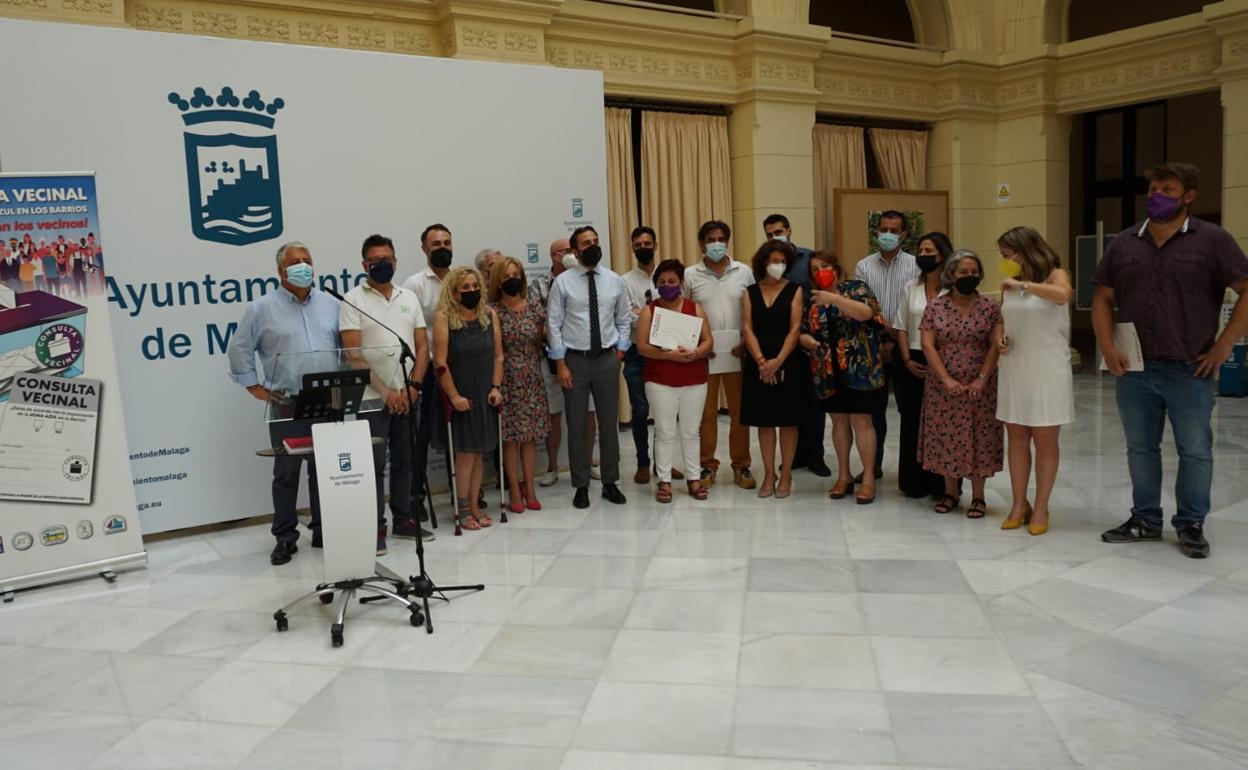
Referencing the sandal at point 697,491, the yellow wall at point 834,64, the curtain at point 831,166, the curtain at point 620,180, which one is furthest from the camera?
the curtain at point 831,166

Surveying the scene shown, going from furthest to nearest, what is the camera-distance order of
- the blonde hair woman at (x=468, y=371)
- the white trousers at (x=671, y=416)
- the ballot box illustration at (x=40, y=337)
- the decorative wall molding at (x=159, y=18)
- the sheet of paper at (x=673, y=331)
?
the decorative wall molding at (x=159, y=18) < the white trousers at (x=671, y=416) < the sheet of paper at (x=673, y=331) < the blonde hair woman at (x=468, y=371) < the ballot box illustration at (x=40, y=337)

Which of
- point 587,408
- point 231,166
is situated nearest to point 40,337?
point 231,166

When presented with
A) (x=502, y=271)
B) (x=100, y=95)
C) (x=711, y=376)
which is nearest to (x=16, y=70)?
(x=100, y=95)

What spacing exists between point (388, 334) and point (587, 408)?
130cm

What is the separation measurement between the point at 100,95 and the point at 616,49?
4369mm

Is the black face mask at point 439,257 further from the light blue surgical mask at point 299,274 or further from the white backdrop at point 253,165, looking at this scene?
the light blue surgical mask at point 299,274

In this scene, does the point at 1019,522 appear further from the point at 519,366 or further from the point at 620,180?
the point at 620,180

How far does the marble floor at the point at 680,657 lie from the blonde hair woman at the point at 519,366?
622 millimetres

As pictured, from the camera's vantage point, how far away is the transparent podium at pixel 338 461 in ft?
11.8

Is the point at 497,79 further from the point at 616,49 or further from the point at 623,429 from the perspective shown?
the point at 623,429

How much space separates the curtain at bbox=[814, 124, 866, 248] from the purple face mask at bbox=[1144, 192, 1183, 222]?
525cm

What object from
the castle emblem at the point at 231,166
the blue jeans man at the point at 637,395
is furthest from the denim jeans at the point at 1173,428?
the castle emblem at the point at 231,166

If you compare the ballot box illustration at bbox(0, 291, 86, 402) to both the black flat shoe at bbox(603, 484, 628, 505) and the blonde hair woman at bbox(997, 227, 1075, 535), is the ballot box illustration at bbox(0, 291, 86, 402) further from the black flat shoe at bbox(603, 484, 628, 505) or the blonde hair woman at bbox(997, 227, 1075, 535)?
the blonde hair woman at bbox(997, 227, 1075, 535)

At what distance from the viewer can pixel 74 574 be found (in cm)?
435
